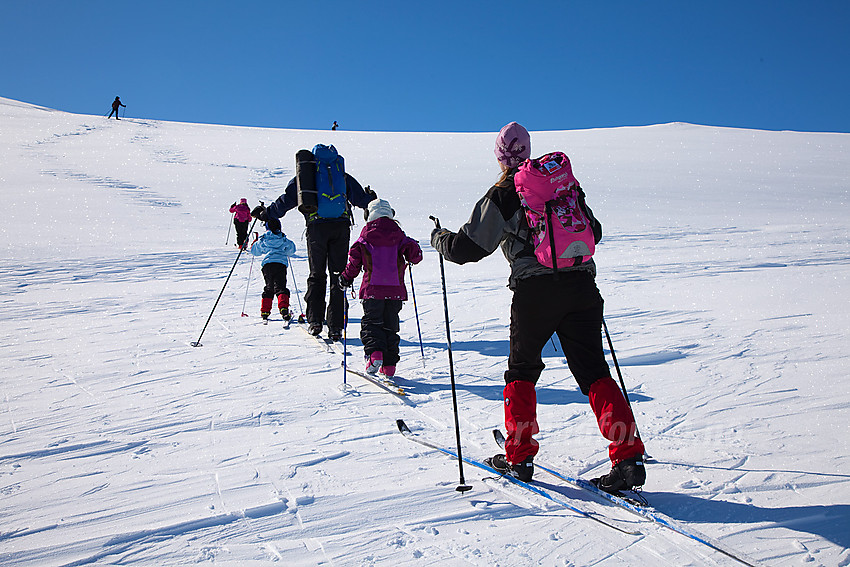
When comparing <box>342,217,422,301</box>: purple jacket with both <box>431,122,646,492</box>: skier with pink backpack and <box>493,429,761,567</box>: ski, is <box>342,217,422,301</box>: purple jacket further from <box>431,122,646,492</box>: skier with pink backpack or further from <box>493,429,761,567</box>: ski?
<box>493,429,761,567</box>: ski

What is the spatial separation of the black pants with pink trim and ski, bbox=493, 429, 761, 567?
8.1 inches

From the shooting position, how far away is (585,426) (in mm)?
3750

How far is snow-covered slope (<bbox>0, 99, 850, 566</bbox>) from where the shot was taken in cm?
244

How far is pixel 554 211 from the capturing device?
2756mm

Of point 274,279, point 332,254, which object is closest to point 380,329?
point 332,254

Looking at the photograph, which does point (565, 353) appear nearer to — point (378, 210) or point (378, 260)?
point (378, 260)

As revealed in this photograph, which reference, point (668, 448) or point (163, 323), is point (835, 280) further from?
point (163, 323)

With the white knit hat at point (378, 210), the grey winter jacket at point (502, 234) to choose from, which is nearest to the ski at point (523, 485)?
the grey winter jacket at point (502, 234)

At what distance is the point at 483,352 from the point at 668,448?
261 centimetres

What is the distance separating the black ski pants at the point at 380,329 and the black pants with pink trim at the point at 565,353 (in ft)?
7.41

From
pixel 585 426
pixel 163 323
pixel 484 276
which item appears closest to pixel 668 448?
pixel 585 426

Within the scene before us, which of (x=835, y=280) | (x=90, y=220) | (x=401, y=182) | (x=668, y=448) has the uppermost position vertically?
(x=401, y=182)

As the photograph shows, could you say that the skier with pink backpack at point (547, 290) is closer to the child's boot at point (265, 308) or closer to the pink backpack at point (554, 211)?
the pink backpack at point (554, 211)

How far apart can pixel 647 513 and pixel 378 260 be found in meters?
3.22
